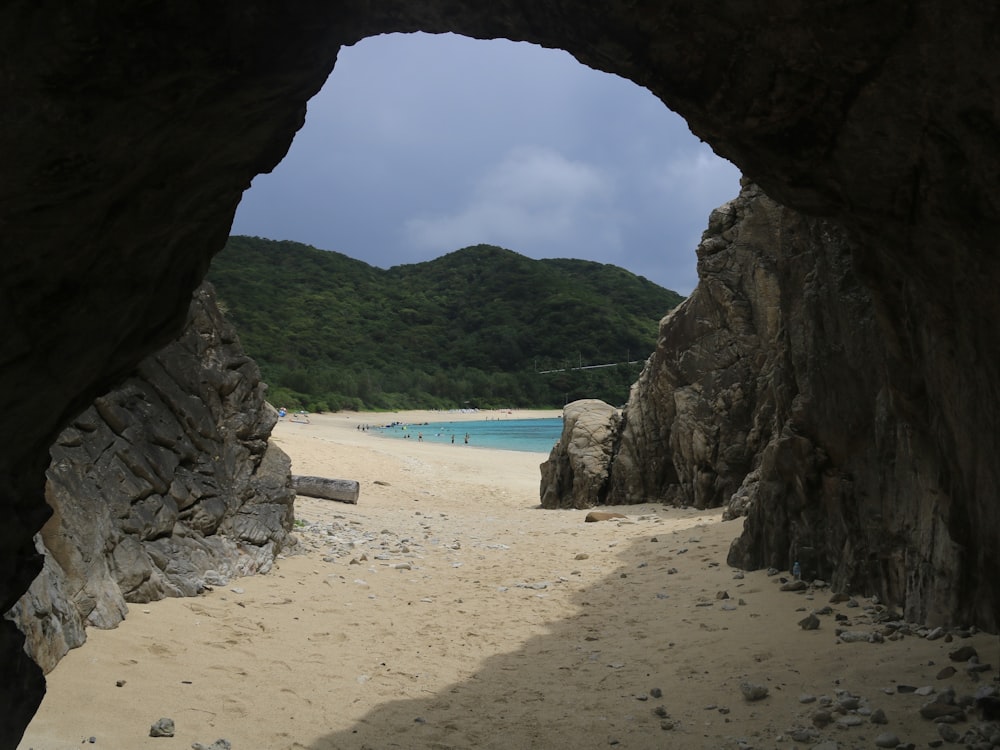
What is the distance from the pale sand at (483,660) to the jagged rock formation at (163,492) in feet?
1.21

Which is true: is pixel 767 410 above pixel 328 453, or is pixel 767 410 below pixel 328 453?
above

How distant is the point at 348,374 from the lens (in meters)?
81.1

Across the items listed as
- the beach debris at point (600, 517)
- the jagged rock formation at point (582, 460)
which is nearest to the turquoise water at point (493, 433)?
the jagged rock formation at point (582, 460)

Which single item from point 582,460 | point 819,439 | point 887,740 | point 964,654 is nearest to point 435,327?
point 582,460

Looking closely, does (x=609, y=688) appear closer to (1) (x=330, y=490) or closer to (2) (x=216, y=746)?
(2) (x=216, y=746)

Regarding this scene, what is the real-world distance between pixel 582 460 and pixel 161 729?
50.7 feet

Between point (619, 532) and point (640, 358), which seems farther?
point (640, 358)

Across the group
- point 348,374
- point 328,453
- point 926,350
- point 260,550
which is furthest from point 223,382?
point 348,374

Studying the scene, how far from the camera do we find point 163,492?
29.3 ft

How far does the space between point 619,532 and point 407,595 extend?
537 cm

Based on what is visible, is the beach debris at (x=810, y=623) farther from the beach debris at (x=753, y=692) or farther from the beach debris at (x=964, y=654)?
the beach debris at (x=964, y=654)

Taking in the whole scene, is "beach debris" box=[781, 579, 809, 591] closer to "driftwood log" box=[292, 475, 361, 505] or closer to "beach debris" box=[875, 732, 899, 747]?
"beach debris" box=[875, 732, 899, 747]

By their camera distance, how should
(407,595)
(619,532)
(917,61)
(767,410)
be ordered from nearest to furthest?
(917,61), (407,595), (619,532), (767,410)

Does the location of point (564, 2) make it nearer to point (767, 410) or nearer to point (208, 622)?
point (208, 622)
